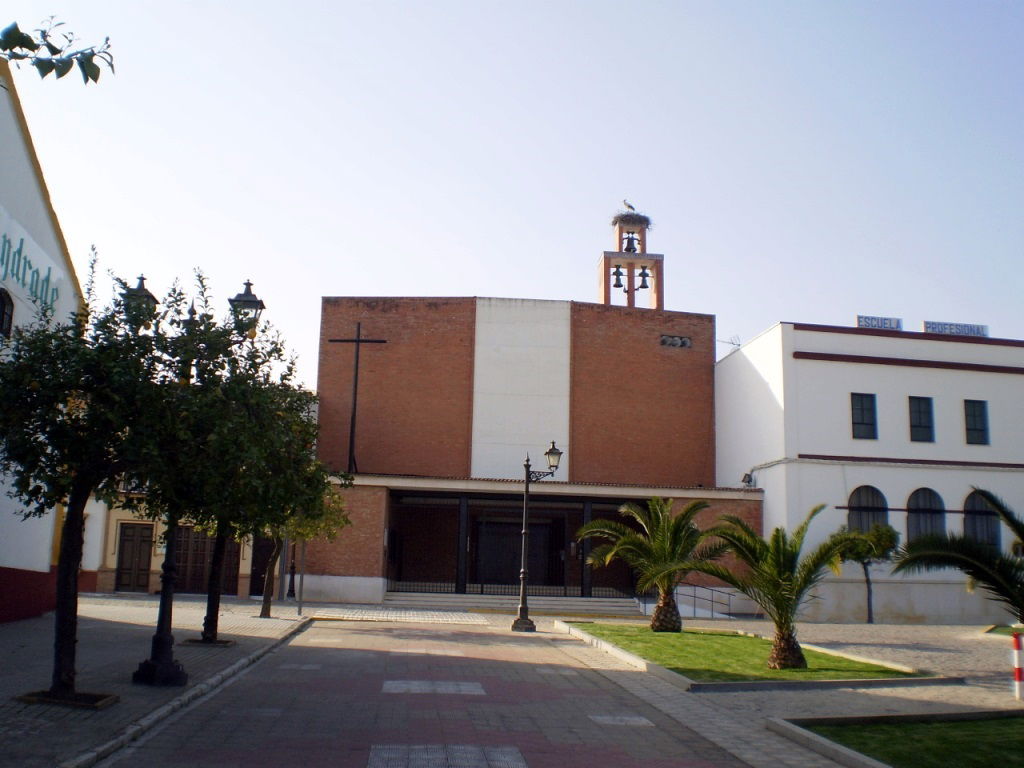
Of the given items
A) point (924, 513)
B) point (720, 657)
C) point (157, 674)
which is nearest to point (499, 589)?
point (924, 513)

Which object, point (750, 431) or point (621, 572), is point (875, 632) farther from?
point (621, 572)

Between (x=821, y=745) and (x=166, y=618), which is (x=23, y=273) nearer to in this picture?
(x=166, y=618)

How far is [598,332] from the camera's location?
123 ft

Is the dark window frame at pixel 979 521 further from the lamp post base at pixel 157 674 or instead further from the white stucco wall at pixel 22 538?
the lamp post base at pixel 157 674

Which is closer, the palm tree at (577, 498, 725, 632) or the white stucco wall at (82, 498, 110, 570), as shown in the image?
the palm tree at (577, 498, 725, 632)

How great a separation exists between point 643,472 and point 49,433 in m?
28.6

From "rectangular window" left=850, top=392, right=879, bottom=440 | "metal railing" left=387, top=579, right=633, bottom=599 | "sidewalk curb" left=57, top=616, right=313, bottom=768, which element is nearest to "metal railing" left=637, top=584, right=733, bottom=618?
"metal railing" left=387, top=579, right=633, bottom=599

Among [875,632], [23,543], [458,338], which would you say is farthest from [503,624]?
[458,338]

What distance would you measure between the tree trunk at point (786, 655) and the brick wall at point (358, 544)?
17468 mm

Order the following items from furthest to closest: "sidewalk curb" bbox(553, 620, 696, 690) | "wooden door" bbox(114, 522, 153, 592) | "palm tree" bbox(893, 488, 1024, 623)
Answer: "wooden door" bbox(114, 522, 153, 592)
"sidewalk curb" bbox(553, 620, 696, 690)
"palm tree" bbox(893, 488, 1024, 623)

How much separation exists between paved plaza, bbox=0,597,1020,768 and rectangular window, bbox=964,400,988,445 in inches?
557

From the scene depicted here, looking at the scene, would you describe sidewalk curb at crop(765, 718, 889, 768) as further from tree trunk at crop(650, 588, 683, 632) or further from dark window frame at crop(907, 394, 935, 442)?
dark window frame at crop(907, 394, 935, 442)

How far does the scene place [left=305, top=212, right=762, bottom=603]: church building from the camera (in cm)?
3616

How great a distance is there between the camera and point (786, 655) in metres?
15.2
